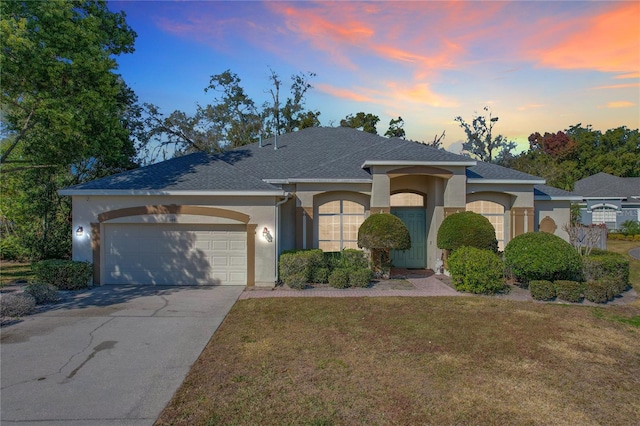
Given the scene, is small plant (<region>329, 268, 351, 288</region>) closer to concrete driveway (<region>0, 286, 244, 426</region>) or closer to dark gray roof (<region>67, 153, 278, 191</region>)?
concrete driveway (<region>0, 286, 244, 426</region>)

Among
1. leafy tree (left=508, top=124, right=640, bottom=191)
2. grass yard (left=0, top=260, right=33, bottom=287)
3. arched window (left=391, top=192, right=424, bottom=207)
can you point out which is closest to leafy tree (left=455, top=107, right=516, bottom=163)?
leafy tree (left=508, top=124, right=640, bottom=191)

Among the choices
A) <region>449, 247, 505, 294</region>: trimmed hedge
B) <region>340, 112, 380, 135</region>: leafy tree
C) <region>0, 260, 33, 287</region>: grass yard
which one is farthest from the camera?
<region>340, 112, 380, 135</region>: leafy tree

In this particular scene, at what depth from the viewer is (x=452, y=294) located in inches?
435

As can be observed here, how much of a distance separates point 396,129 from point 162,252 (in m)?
21.5

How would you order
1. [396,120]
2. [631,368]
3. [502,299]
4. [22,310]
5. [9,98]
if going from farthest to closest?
[396,120]
[9,98]
[502,299]
[22,310]
[631,368]

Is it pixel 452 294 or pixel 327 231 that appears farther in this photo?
pixel 327 231

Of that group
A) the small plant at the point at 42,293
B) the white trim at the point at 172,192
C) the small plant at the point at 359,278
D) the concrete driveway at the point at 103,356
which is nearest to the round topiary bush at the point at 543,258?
the small plant at the point at 359,278

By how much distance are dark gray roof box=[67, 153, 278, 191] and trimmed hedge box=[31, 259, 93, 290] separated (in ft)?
8.15

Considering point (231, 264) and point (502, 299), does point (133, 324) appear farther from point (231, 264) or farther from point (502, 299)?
point (502, 299)

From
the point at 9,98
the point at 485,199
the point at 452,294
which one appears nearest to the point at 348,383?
the point at 452,294

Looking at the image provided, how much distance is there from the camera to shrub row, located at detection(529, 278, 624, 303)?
10.1 meters

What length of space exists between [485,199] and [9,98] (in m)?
17.3

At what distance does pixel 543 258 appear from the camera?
10578 mm

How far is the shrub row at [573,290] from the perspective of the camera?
10133mm
